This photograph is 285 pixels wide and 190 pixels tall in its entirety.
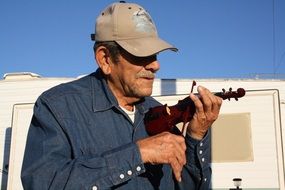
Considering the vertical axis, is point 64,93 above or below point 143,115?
above

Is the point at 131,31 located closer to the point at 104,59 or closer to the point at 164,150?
the point at 104,59

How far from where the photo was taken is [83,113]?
2246 mm

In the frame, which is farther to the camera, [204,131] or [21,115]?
[21,115]

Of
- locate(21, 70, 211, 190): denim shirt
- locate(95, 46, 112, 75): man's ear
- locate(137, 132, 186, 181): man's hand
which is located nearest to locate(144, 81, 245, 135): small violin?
locate(21, 70, 211, 190): denim shirt

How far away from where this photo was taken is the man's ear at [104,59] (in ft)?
8.18

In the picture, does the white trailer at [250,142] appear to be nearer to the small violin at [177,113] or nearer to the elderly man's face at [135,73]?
the elderly man's face at [135,73]

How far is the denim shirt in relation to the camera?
1.91 metres

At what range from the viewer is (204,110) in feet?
7.30

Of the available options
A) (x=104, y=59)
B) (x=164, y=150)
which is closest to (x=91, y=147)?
(x=164, y=150)

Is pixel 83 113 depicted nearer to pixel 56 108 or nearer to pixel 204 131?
pixel 56 108

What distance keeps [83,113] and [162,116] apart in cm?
40

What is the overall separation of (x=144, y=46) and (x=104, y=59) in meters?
0.31

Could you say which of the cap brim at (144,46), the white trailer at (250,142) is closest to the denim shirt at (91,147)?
the cap brim at (144,46)

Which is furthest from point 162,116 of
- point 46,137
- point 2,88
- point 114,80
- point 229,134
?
point 2,88
